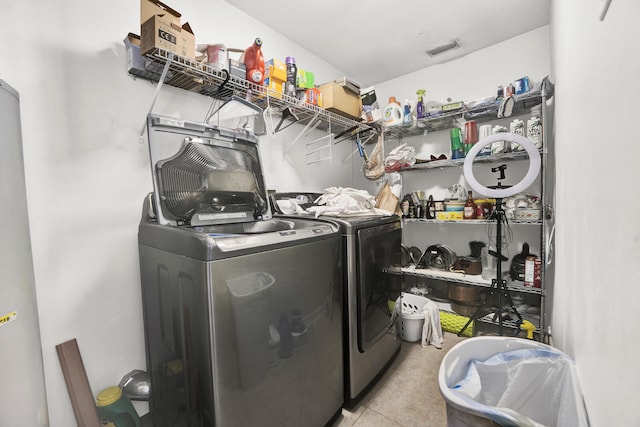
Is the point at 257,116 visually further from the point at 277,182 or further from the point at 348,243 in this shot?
the point at 348,243

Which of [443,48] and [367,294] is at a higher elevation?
[443,48]

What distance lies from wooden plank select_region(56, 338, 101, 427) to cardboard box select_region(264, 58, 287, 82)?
194 cm

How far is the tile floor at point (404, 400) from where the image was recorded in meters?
1.52

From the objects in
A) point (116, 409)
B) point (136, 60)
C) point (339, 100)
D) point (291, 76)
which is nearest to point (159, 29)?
point (136, 60)

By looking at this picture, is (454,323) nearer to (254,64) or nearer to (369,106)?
(369,106)

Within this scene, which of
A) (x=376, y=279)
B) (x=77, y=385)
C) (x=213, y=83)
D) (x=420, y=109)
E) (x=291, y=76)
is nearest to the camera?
(x=77, y=385)

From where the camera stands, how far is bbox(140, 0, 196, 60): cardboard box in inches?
49.8

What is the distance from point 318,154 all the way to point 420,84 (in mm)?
1579

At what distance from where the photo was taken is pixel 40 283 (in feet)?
4.00

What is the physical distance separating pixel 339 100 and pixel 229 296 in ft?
6.54

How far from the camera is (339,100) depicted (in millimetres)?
2359

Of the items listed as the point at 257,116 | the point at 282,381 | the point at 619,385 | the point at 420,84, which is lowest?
the point at 282,381

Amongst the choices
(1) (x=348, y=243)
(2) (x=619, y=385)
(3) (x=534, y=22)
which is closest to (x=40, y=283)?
(1) (x=348, y=243)

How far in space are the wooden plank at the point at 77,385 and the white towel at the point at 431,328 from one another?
2.28 meters
